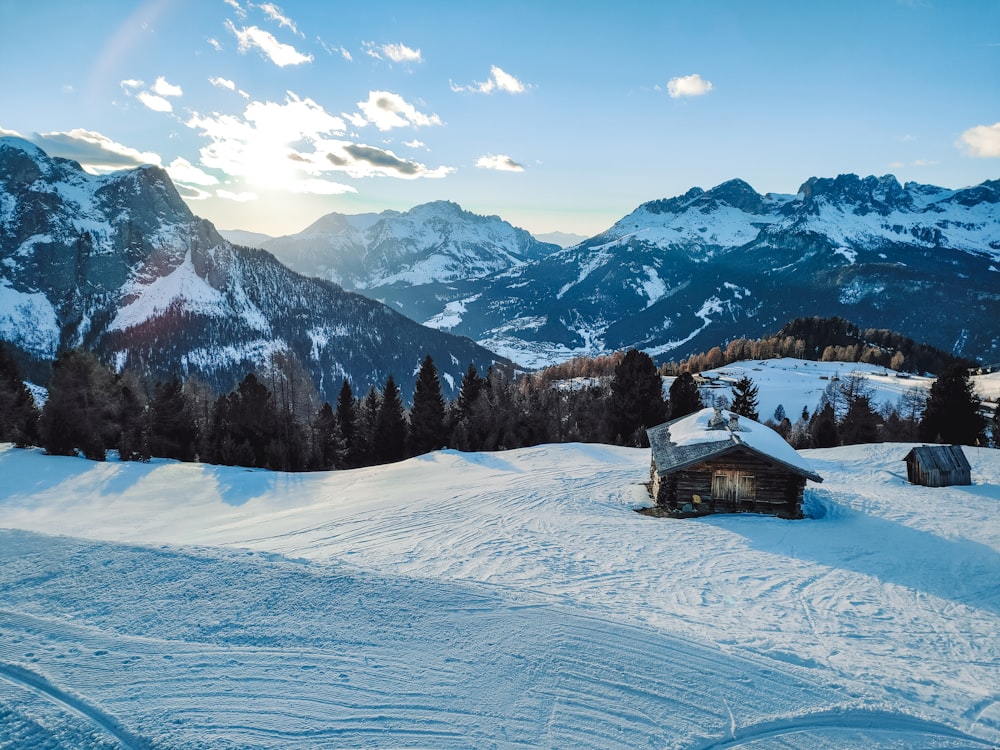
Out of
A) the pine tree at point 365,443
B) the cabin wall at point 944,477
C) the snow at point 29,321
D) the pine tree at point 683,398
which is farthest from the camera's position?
the snow at point 29,321

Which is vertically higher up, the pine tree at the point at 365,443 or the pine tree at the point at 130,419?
the pine tree at the point at 130,419

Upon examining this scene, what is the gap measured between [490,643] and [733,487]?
64.1ft

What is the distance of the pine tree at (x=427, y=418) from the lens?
48.4 metres

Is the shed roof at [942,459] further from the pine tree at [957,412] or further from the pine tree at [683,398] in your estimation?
the pine tree at [683,398]

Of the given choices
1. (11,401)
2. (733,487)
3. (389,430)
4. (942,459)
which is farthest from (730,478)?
(11,401)

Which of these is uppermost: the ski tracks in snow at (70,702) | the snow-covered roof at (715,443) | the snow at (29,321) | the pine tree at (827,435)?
the snow at (29,321)

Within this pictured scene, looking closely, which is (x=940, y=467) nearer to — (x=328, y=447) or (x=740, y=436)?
(x=740, y=436)

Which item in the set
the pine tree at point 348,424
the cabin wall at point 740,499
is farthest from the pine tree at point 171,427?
the cabin wall at point 740,499

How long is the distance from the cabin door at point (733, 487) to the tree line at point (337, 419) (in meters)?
23.0

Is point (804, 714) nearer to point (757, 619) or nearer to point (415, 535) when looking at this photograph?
point (757, 619)

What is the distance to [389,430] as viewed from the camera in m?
47.5

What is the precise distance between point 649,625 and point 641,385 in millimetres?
43016

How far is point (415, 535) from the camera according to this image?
1842 cm

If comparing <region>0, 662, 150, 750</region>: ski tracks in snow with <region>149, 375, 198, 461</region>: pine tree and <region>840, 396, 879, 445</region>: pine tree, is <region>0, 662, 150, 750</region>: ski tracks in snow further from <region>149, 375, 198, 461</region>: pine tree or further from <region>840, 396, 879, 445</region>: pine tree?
<region>840, 396, 879, 445</region>: pine tree
